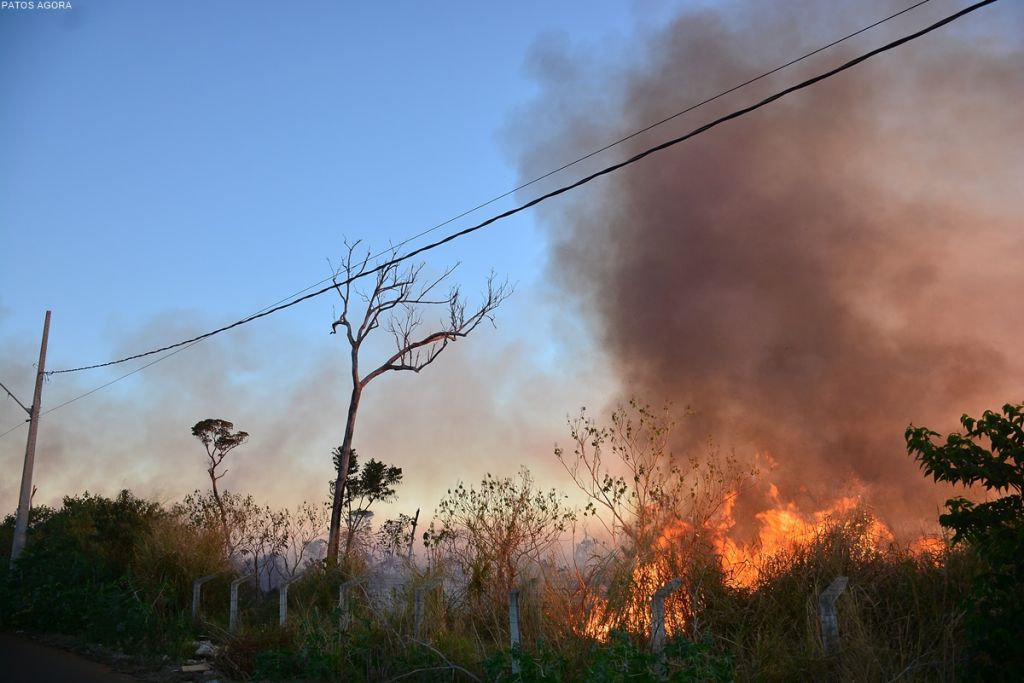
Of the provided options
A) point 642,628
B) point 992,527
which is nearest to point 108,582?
point 642,628

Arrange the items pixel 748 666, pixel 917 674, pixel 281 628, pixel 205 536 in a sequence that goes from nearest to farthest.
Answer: pixel 917 674 → pixel 748 666 → pixel 281 628 → pixel 205 536

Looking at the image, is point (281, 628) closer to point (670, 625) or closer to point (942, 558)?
point (670, 625)

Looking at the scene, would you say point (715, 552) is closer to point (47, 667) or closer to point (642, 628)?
point (642, 628)

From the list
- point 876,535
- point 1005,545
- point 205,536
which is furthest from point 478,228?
point 205,536

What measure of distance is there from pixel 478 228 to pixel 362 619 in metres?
6.50

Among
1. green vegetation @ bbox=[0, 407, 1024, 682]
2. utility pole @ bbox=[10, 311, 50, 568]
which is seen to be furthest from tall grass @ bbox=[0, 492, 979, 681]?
utility pole @ bbox=[10, 311, 50, 568]

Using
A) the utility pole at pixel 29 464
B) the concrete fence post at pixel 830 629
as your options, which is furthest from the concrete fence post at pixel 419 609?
the utility pole at pixel 29 464

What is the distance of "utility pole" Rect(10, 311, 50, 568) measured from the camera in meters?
23.4

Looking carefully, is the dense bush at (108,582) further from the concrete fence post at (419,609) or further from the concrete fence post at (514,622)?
the concrete fence post at (514,622)

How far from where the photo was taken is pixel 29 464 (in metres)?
24.2

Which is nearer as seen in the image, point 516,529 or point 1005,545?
point 1005,545

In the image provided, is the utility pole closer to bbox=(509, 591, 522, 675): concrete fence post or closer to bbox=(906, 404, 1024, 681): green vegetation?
bbox=(509, 591, 522, 675): concrete fence post

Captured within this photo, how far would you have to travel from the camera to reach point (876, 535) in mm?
11055

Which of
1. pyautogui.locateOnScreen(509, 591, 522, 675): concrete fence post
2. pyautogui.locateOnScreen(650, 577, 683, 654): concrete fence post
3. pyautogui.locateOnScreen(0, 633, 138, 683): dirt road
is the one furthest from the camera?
pyautogui.locateOnScreen(0, 633, 138, 683): dirt road
